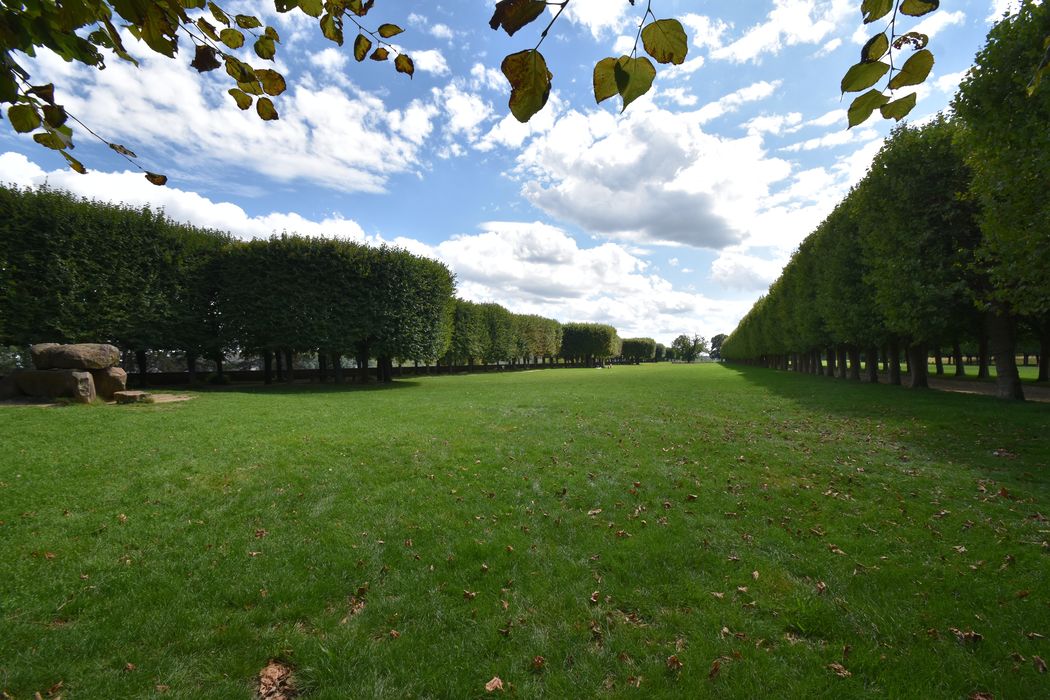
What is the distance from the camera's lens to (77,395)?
15508mm

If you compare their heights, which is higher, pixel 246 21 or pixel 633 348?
pixel 633 348

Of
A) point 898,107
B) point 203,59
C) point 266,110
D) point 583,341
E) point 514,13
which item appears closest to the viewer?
point 514,13

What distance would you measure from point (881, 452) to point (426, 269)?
98.4ft

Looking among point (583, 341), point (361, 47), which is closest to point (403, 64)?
point (361, 47)

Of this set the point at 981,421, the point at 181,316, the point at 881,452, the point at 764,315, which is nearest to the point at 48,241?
the point at 181,316

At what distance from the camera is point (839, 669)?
12.4 ft

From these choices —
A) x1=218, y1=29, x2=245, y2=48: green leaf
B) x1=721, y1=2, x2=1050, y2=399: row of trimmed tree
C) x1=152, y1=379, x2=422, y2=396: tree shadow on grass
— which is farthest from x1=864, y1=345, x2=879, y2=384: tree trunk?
x1=218, y1=29, x2=245, y2=48: green leaf

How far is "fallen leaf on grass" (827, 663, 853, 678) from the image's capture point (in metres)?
3.71

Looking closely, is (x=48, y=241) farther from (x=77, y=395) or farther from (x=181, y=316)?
(x=77, y=395)

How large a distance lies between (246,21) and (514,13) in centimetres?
185

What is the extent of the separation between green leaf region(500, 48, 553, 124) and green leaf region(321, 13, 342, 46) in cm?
155

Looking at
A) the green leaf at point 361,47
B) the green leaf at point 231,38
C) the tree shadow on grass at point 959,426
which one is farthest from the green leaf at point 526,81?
the tree shadow on grass at point 959,426

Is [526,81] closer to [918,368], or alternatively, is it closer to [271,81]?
[271,81]

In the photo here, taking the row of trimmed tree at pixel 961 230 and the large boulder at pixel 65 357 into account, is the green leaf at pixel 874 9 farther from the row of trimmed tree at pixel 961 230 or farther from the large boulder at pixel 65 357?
the large boulder at pixel 65 357
